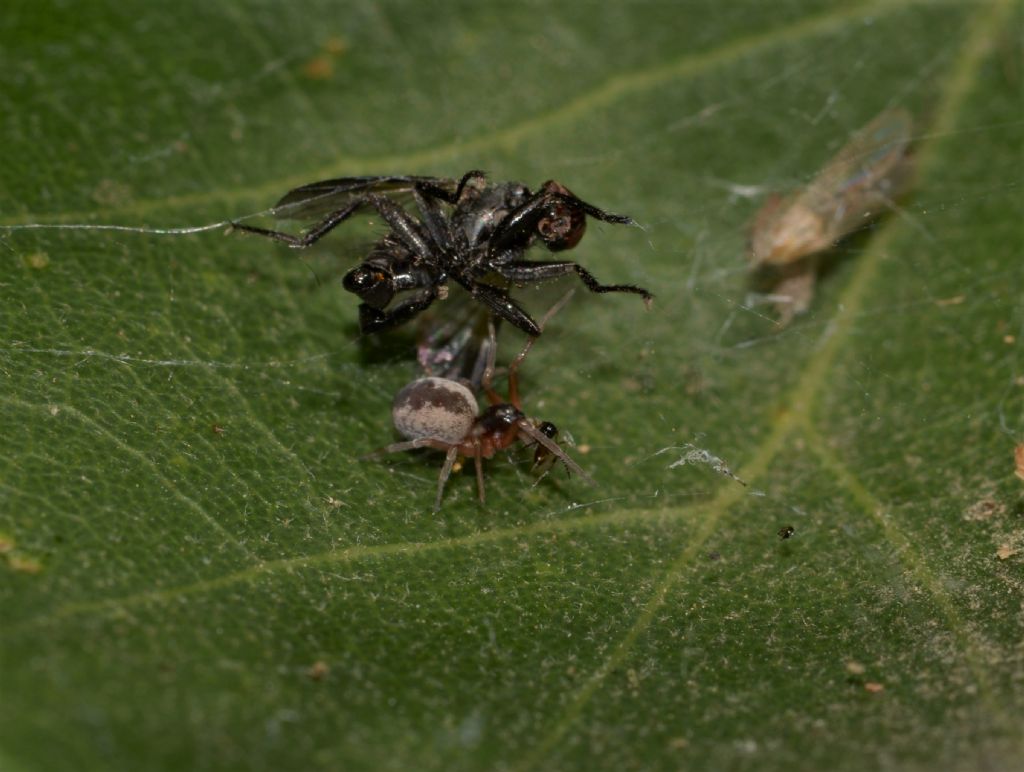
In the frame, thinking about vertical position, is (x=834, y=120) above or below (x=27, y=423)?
above

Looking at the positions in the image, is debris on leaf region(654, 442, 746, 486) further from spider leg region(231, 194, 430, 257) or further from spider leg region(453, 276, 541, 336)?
spider leg region(231, 194, 430, 257)

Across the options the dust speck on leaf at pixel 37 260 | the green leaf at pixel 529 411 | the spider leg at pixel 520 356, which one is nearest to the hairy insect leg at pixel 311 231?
the green leaf at pixel 529 411

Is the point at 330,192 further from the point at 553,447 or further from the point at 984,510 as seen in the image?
the point at 984,510

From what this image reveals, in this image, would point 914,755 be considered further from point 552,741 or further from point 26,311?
point 26,311

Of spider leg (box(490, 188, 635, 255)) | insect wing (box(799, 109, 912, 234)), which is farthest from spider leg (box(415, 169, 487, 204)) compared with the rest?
insect wing (box(799, 109, 912, 234))

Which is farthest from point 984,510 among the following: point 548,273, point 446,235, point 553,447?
point 446,235

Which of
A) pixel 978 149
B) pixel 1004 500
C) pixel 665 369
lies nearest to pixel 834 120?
pixel 978 149
